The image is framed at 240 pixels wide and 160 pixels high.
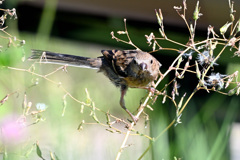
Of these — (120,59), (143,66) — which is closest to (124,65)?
(120,59)

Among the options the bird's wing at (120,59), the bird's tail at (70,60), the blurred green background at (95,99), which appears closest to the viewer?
the blurred green background at (95,99)

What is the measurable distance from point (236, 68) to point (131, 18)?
68.1 inches

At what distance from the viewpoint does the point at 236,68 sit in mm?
1771

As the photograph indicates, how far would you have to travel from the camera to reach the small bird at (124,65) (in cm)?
217

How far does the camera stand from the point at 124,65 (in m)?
2.40

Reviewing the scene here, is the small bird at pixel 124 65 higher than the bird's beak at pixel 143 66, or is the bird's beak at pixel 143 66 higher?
the bird's beak at pixel 143 66

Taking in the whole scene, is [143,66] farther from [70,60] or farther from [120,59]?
[70,60]

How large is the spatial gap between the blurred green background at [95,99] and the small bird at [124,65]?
97 mm

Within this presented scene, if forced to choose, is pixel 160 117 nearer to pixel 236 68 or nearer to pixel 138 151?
pixel 138 151

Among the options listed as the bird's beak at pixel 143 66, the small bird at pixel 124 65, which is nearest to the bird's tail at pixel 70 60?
the small bird at pixel 124 65

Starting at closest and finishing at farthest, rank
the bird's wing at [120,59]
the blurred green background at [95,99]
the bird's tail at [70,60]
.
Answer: the blurred green background at [95,99]
the bird's tail at [70,60]
the bird's wing at [120,59]

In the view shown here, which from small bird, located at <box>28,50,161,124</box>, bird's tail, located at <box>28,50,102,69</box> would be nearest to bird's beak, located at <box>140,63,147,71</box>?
small bird, located at <box>28,50,161,124</box>

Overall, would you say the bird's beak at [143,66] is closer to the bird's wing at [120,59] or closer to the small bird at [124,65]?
the small bird at [124,65]

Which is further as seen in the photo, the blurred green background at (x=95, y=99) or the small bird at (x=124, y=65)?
the small bird at (x=124, y=65)
